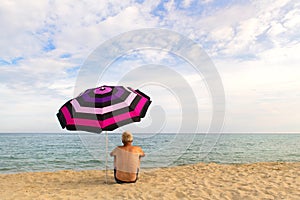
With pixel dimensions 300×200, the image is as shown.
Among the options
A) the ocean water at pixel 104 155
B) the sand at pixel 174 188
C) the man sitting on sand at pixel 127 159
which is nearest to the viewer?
the sand at pixel 174 188

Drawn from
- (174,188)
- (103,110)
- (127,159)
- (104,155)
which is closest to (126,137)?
(127,159)

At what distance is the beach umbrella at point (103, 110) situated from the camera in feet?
16.0

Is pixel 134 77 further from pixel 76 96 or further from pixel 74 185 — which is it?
pixel 74 185

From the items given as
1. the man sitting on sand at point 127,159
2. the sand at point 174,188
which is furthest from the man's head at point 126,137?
the sand at point 174,188

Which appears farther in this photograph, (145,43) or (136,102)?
(145,43)

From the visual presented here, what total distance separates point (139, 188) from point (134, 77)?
10.6ft

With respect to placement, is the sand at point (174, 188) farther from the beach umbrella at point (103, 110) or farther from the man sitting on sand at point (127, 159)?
the beach umbrella at point (103, 110)

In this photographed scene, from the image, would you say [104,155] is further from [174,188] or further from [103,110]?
[103,110]

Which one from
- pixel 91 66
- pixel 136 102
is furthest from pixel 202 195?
pixel 91 66

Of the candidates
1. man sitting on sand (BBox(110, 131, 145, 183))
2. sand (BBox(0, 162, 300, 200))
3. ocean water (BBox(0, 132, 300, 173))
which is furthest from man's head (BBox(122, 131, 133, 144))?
sand (BBox(0, 162, 300, 200))

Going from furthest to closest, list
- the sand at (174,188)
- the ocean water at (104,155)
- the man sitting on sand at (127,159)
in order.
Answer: the ocean water at (104,155) → the man sitting on sand at (127,159) → the sand at (174,188)

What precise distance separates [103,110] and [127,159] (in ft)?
4.67

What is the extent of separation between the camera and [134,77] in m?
7.24

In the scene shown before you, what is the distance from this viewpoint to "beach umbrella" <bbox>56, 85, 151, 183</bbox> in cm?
487
